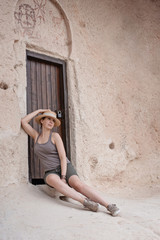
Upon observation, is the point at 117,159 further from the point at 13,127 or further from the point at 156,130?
the point at 13,127

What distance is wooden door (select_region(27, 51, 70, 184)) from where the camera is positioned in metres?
4.05

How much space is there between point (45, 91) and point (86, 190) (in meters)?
1.67

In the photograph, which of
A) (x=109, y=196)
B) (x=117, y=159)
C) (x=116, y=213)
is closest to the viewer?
(x=116, y=213)

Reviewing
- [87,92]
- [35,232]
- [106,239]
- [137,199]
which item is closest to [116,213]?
[106,239]

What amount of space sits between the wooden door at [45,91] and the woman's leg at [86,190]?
740mm

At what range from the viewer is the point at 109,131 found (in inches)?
191

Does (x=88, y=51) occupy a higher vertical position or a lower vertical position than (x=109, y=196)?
higher

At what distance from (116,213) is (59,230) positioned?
2.61 ft

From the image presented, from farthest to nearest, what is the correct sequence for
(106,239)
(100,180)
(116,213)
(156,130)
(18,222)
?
(156,130) → (100,180) → (116,213) → (18,222) → (106,239)

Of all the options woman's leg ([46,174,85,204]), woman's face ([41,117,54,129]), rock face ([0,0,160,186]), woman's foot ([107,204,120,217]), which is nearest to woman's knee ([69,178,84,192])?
woman's leg ([46,174,85,204])

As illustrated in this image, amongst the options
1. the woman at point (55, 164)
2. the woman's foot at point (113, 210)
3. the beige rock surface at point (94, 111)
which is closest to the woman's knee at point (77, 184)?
the woman at point (55, 164)

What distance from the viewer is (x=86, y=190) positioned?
10.9 ft

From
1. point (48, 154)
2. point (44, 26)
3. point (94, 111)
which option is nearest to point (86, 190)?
point (48, 154)

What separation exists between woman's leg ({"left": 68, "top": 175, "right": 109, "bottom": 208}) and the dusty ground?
120 mm
